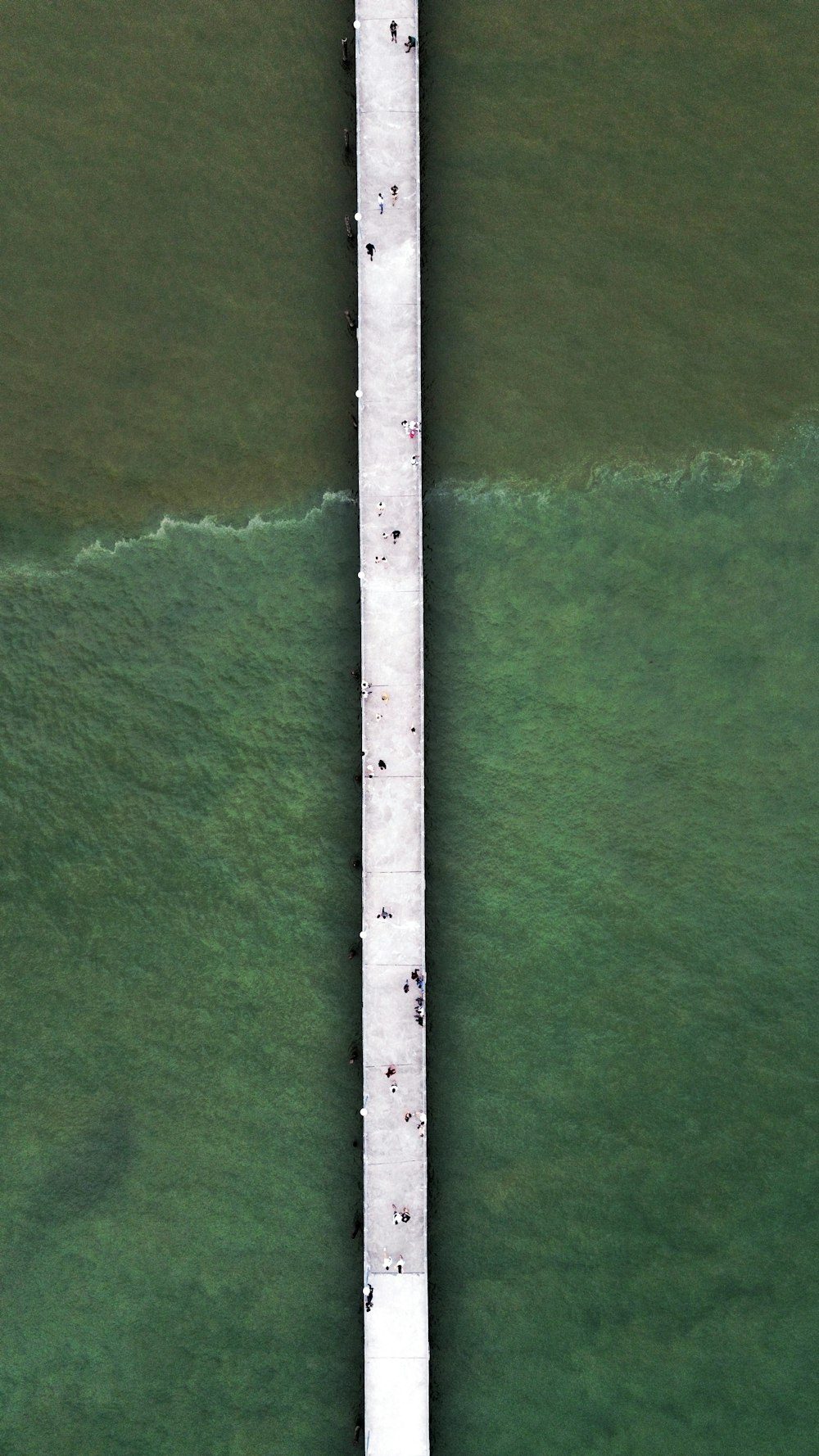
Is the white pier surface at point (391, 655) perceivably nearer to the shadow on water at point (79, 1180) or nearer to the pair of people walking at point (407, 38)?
the pair of people walking at point (407, 38)

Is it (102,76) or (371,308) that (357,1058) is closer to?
(371,308)

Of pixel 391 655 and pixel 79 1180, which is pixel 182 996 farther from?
pixel 391 655

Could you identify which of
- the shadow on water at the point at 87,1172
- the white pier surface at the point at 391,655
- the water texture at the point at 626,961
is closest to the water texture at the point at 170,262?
the white pier surface at the point at 391,655

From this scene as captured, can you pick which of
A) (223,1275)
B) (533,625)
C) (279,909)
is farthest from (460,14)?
(223,1275)

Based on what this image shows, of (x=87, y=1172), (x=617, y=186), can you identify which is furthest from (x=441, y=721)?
(x=87, y=1172)

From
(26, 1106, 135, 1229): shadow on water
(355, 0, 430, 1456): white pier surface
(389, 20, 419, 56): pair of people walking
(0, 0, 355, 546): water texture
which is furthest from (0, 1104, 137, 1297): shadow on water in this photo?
(389, 20, 419, 56): pair of people walking
